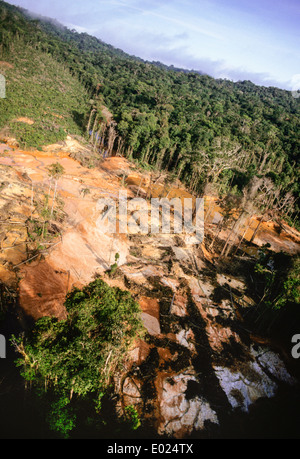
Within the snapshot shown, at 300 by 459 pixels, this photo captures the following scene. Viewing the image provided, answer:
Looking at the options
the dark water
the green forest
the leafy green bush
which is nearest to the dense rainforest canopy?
the green forest

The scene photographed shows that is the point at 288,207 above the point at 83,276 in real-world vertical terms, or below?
above

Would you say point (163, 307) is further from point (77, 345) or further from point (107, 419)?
point (77, 345)

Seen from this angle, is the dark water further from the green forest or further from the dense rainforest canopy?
the dense rainforest canopy

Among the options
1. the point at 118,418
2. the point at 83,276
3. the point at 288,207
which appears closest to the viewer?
the point at 118,418

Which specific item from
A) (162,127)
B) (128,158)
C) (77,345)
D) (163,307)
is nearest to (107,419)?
(77,345)

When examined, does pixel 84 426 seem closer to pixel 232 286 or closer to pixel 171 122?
pixel 232 286

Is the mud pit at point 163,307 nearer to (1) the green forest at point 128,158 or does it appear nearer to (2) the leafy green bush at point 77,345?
(1) the green forest at point 128,158

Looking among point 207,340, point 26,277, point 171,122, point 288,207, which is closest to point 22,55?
point 171,122

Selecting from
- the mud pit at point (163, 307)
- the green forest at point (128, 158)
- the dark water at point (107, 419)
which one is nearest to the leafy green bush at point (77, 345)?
the green forest at point (128, 158)
